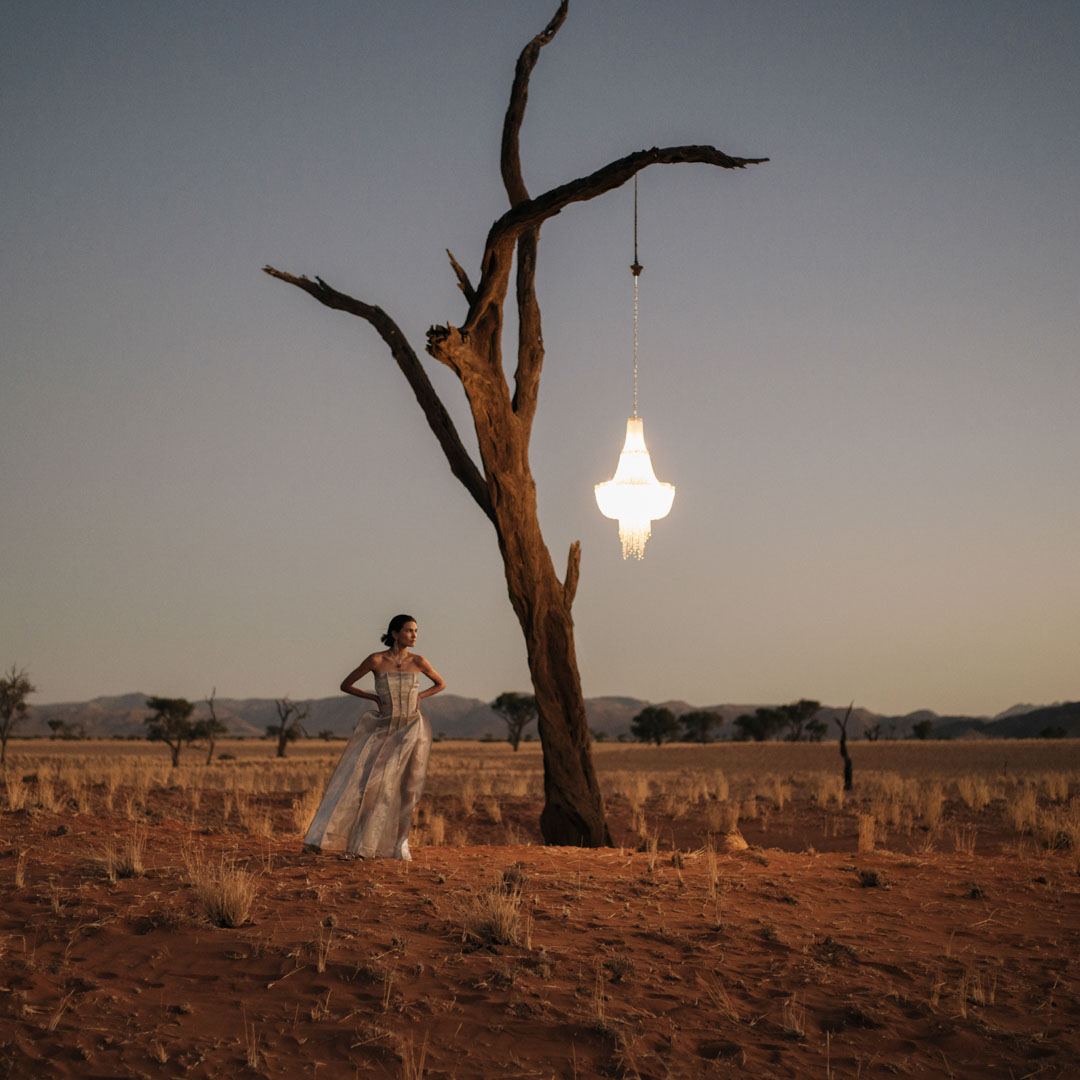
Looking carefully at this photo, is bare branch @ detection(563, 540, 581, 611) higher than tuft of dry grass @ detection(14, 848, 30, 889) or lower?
higher

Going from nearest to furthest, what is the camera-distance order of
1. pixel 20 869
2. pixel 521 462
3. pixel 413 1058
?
pixel 413 1058, pixel 20 869, pixel 521 462

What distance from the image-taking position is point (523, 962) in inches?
243

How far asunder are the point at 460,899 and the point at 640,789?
1447 centimetres

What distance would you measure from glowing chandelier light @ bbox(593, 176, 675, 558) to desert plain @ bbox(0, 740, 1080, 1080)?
3177 mm

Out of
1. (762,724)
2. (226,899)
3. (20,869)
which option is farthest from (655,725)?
(226,899)

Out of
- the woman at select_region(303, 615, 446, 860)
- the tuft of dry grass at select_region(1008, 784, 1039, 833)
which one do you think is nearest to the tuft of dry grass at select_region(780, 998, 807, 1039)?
the woman at select_region(303, 615, 446, 860)

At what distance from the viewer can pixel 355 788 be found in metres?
9.32

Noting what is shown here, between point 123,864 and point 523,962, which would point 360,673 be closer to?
point 123,864

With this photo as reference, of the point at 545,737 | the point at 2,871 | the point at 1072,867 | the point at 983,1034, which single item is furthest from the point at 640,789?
the point at 983,1034

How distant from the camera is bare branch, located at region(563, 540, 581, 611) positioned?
12.1m

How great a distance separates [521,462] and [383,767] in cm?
396

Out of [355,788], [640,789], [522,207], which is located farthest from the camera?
[640,789]

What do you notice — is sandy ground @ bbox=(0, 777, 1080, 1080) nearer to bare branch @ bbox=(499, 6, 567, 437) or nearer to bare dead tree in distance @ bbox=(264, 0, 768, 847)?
bare dead tree in distance @ bbox=(264, 0, 768, 847)

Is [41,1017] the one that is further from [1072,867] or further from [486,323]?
[1072,867]
